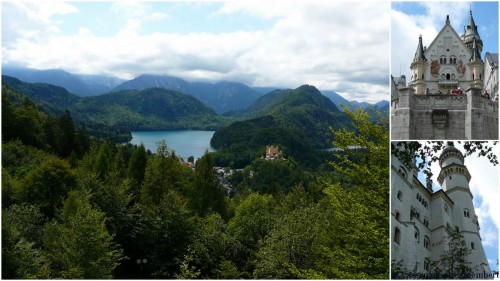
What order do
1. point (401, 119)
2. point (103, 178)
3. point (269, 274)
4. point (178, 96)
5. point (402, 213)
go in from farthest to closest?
point (178, 96), point (103, 178), point (269, 274), point (402, 213), point (401, 119)

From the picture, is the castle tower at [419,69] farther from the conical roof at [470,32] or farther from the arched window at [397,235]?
the arched window at [397,235]

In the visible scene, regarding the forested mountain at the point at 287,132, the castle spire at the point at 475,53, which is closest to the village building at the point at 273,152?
the forested mountain at the point at 287,132

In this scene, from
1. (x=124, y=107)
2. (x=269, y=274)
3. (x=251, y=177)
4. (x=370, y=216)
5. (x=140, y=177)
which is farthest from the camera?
(x=124, y=107)

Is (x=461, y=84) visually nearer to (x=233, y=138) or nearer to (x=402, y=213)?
(x=402, y=213)

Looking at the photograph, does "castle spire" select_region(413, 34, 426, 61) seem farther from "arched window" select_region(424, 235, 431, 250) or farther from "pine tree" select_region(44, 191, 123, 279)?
"pine tree" select_region(44, 191, 123, 279)

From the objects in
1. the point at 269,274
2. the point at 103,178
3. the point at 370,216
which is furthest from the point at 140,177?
the point at 370,216

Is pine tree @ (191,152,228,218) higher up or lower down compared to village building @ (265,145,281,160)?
higher up

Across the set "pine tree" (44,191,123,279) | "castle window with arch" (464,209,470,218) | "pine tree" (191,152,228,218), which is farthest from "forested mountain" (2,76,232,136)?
"castle window with arch" (464,209,470,218)
